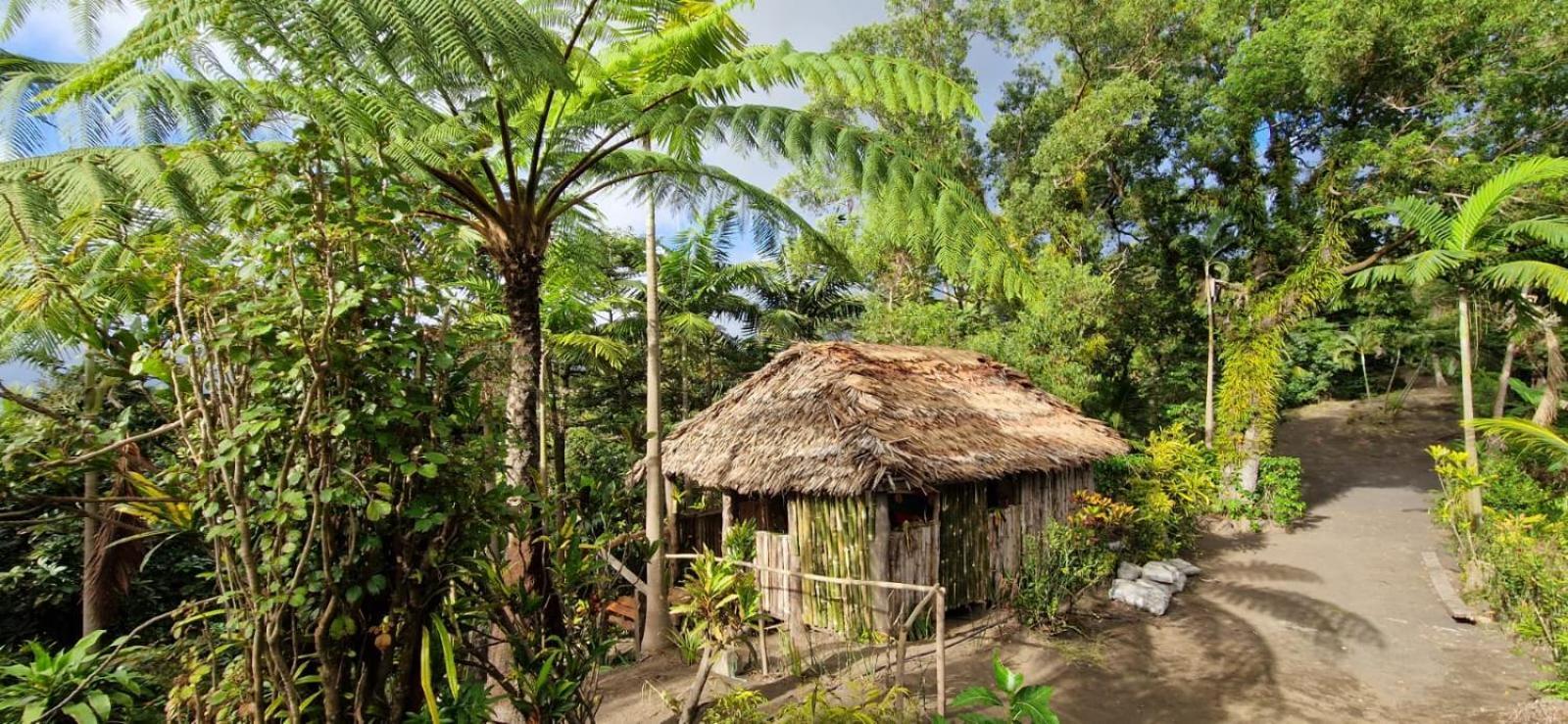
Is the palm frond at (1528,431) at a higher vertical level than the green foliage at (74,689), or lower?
higher

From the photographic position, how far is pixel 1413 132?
Result: 10.9 metres

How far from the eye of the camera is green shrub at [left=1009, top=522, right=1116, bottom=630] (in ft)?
23.2

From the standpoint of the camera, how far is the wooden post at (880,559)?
648 centimetres

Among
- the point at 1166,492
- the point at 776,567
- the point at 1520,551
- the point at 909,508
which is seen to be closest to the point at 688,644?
the point at 776,567

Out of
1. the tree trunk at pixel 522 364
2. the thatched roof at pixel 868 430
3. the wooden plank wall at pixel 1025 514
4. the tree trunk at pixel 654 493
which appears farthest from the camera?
the wooden plank wall at pixel 1025 514

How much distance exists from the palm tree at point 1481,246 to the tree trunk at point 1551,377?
79.1 inches

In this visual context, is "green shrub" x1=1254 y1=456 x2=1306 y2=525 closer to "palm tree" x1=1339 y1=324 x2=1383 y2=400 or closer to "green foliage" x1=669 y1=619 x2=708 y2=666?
"palm tree" x1=1339 y1=324 x2=1383 y2=400

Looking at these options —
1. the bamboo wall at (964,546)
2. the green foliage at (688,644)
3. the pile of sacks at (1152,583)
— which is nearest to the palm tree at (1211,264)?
the pile of sacks at (1152,583)

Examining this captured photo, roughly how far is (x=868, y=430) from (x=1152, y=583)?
451 centimetres

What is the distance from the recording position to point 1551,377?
35.2ft

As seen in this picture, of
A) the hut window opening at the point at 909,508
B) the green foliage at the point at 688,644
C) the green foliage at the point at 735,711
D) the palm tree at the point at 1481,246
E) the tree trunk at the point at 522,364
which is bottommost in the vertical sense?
the green foliage at the point at 688,644

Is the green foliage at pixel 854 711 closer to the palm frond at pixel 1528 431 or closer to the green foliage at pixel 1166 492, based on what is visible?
the palm frond at pixel 1528 431

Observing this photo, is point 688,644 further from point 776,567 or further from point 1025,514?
point 1025,514

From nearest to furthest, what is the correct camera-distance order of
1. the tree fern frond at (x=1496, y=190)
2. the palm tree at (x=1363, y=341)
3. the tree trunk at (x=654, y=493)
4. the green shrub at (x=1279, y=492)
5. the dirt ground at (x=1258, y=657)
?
the dirt ground at (x=1258, y=657), the tree trunk at (x=654, y=493), the tree fern frond at (x=1496, y=190), the green shrub at (x=1279, y=492), the palm tree at (x=1363, y=341)
